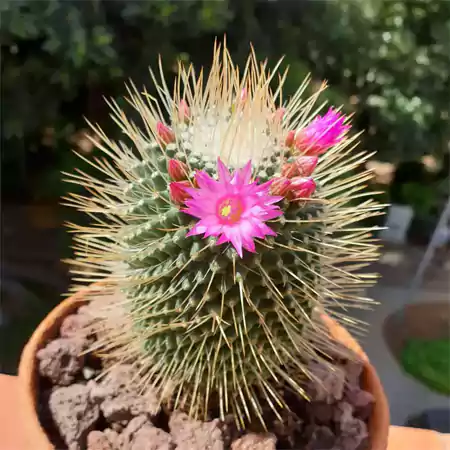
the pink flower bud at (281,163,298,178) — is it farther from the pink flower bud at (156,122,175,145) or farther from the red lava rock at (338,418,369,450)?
the red lava rock at (338,418,369,450)

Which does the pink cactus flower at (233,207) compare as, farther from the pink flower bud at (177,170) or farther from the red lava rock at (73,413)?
the red lava rock at (73,413)

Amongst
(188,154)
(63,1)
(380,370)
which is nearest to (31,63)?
(63,1)

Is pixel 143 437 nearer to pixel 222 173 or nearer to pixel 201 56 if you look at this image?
pixel 222 173

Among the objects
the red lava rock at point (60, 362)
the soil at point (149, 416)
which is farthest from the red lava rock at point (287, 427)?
the red lava rock at point (60, 362)

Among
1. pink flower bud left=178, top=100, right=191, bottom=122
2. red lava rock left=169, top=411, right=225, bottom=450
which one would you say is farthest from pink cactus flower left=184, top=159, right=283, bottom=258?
red lava rock left=169, top=411, right=225, bottom=450

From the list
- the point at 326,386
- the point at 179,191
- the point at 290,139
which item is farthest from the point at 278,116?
the point at 326,386

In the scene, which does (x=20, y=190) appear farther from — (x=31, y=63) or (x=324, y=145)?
(x=324, y=145)
